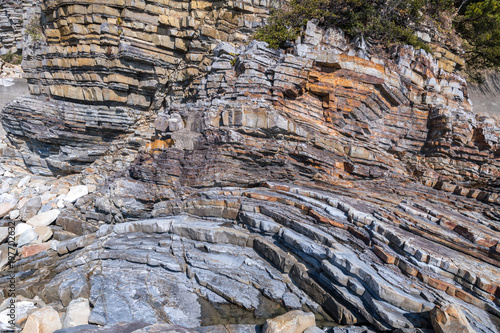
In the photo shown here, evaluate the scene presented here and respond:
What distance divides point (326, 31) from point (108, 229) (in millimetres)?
9055

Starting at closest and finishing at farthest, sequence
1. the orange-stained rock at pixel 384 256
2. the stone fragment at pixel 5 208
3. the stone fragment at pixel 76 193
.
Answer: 1. the orange-stained rock at pixel 384 256
2. the stone fragment at pixel 5 208
3. the stone fragment at pixel 76 193

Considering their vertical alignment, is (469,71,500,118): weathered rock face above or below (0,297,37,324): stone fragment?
above

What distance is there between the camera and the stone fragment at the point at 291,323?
412cm

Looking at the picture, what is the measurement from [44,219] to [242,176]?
6879mm

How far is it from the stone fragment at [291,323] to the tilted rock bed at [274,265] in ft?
1.45

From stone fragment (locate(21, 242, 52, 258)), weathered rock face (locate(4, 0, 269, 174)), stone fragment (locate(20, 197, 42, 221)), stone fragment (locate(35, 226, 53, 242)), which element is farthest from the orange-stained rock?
stone fragment (locate(20, 197, 42, 221))

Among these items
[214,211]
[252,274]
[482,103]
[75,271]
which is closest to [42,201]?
[75,271]

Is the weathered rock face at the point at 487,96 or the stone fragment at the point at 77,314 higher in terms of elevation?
the weathered rock face at the point at 487,96

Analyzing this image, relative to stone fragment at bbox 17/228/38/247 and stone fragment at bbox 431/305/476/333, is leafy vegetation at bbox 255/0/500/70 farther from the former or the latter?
stone fragment at bbox 17/228/38/247

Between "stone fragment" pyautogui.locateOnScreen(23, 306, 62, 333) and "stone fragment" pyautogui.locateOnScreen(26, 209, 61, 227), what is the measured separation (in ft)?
16.3

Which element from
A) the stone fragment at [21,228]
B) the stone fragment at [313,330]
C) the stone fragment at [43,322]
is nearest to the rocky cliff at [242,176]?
the stone fragment at [21,228]

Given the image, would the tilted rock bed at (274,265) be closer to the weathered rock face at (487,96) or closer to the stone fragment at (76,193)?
the stone fragment at (76,193)

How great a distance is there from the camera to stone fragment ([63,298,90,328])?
15.4ft

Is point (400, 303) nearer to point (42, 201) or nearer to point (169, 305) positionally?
point (169, 305)
